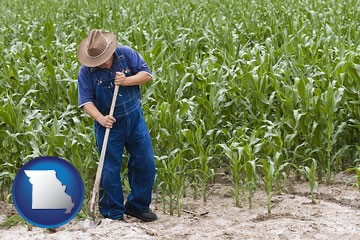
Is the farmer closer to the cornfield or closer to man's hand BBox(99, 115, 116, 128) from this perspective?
man's hand BBox(99, 115, 116, 128)

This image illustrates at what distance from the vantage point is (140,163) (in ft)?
17.4

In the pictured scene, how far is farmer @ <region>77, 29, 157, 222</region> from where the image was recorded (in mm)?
5074

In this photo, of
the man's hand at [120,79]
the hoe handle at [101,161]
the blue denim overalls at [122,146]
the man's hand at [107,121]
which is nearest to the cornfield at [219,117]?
the blue denim overalls at [122,146]

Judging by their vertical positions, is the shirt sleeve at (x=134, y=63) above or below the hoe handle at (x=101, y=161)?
above

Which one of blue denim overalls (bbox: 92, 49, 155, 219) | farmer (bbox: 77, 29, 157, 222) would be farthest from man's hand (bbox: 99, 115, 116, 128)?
blue denim overalls (bbox: 92, 49, 155, 219)

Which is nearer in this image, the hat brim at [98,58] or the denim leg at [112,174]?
the hat brim at [98,58]

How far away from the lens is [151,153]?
17.5ft

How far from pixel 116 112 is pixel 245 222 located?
113 centimetres

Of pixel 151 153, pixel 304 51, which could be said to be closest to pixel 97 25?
pixel 304 51

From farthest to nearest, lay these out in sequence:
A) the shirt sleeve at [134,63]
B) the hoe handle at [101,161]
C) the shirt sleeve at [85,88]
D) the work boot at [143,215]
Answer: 1. the work boot at [143,215]
2. the shirt sleeve at [134,63]
3. the shirt sleeve at [85,88]
4. the hoe handle at [101,161]

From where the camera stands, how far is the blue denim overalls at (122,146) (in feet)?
17.0

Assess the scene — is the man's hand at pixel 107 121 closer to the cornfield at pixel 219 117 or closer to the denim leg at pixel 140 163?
the denim leg at pixel 140 163

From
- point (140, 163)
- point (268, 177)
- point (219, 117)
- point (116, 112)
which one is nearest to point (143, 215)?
point (140, 163)

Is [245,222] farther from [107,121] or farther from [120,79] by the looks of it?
[120,79]
